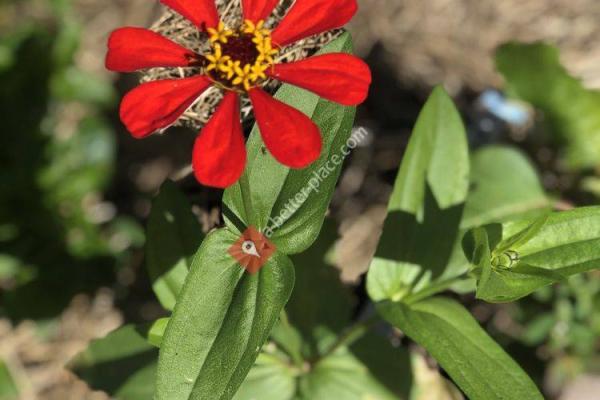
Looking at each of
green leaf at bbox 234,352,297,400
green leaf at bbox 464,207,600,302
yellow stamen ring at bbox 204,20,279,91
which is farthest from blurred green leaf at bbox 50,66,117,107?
green leaf at bbox 464,207,600,302

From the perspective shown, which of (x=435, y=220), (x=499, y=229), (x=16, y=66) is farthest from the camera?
(x=16, y=66)

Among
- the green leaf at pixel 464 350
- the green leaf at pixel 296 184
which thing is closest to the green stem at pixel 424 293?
the green leaf at pixel 464 350

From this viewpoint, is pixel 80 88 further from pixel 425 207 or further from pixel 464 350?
pixel 464 350

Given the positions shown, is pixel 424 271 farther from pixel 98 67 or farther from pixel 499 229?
pixel 98 67

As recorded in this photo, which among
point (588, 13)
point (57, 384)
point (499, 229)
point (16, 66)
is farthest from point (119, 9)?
point (499, 229)

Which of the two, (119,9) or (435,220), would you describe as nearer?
(435,220)

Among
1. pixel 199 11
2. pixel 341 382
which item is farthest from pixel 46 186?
pixel 199 11
